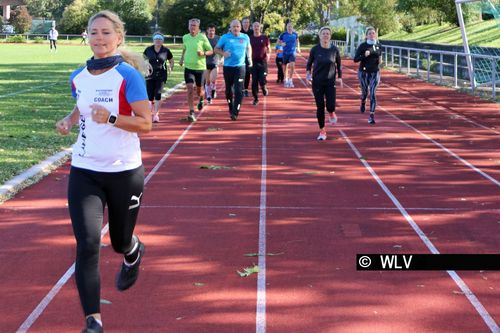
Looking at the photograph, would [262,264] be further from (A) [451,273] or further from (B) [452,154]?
(B) [452,154]

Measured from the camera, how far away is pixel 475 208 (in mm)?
9688

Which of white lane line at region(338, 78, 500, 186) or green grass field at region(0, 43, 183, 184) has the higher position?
green grass field at region(0, 43, 183, 184)

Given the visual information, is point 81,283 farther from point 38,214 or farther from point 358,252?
point 38,214

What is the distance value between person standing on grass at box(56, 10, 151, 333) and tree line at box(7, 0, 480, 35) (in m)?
38.5

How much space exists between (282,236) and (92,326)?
11.0 ft

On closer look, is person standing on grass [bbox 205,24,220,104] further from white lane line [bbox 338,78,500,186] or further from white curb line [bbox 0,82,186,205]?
white curb line [bbox 0,82,186,205]

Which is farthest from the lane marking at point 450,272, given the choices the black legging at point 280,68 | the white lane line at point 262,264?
the black legging at point 280,68

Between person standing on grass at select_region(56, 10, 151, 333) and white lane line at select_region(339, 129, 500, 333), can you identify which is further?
white lane line at select_region(339, 129, 500, 333)

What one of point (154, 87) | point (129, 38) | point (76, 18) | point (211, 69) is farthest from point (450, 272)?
point (76, 18)

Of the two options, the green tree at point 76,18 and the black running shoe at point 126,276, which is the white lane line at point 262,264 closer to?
the black running shoe at point 126,276

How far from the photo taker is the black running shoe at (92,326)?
16.5 ft

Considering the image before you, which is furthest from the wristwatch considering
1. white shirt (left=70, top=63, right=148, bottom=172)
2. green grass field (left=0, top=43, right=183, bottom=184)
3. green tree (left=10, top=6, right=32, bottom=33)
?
green tree (left=10, top=6, right=32, bottom=33)

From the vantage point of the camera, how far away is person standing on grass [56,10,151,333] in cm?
509

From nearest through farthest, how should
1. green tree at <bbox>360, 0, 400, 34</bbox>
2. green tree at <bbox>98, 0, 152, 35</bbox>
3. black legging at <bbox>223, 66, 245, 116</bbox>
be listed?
1. black legging at <bbox>223, 66, 245, 116</bbox>
2. green tree at <bbox>360, 0, 400, 34</bbox>
3. green tree at <bbox>98, 0, 152, 35</bbox>
